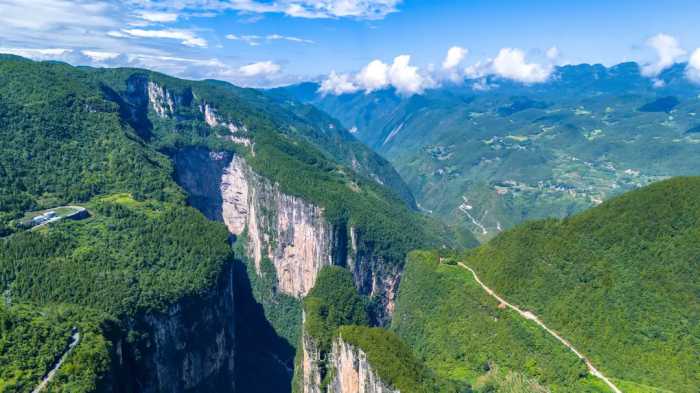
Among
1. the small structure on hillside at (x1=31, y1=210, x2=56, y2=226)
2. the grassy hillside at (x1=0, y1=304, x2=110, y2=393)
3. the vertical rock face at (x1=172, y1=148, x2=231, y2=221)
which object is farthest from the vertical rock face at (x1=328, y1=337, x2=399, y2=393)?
the vertical rock face at (x1=172, y1=148, x2=231, y2=221)

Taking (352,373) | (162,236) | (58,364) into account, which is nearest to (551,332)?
(352,373)

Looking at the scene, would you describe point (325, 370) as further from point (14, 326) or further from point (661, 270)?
point (661, 270)

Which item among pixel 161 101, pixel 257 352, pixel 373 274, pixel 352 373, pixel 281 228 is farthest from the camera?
pixel 161 101

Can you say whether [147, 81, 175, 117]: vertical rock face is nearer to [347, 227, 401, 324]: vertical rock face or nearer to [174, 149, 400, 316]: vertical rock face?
[174, 149, 400, 316]: vertical rock face

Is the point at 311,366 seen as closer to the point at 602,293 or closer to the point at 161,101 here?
the point at 602,293

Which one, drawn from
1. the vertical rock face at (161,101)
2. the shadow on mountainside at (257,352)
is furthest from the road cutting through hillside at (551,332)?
the vertical rock face at (161,101)

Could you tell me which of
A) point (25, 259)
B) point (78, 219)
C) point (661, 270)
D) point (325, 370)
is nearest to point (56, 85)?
point (78, 219)

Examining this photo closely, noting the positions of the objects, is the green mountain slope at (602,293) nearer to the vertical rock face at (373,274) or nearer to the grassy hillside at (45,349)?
the vertical rock face at (373,274)

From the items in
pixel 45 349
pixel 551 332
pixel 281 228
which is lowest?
pixel 551 332
